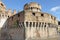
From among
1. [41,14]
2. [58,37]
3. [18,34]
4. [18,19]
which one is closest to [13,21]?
[18,19]

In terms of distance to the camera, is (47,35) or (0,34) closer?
(47,35)

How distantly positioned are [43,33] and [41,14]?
2.14 meters

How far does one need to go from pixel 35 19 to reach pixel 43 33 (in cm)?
163

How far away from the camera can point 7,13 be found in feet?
59.8

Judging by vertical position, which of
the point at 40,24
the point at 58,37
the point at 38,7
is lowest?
the point at 58,37

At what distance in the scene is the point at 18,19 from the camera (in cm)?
1377

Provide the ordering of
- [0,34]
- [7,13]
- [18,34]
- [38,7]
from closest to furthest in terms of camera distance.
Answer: [18,34] < [0,34] < [38,7] < [7,13]

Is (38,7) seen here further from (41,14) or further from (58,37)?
(58,37)

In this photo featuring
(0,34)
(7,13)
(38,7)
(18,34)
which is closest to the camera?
→ (18,34)

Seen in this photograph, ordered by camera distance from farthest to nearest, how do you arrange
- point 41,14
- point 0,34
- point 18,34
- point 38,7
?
1. point 38,7
2. point 0,34
3. point 41,14
4. point 18,34

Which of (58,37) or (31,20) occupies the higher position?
(31,20)

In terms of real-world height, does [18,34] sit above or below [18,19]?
below

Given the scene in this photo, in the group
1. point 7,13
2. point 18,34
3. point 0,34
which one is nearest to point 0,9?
point 7,13

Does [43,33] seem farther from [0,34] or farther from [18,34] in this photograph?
[0,34]
